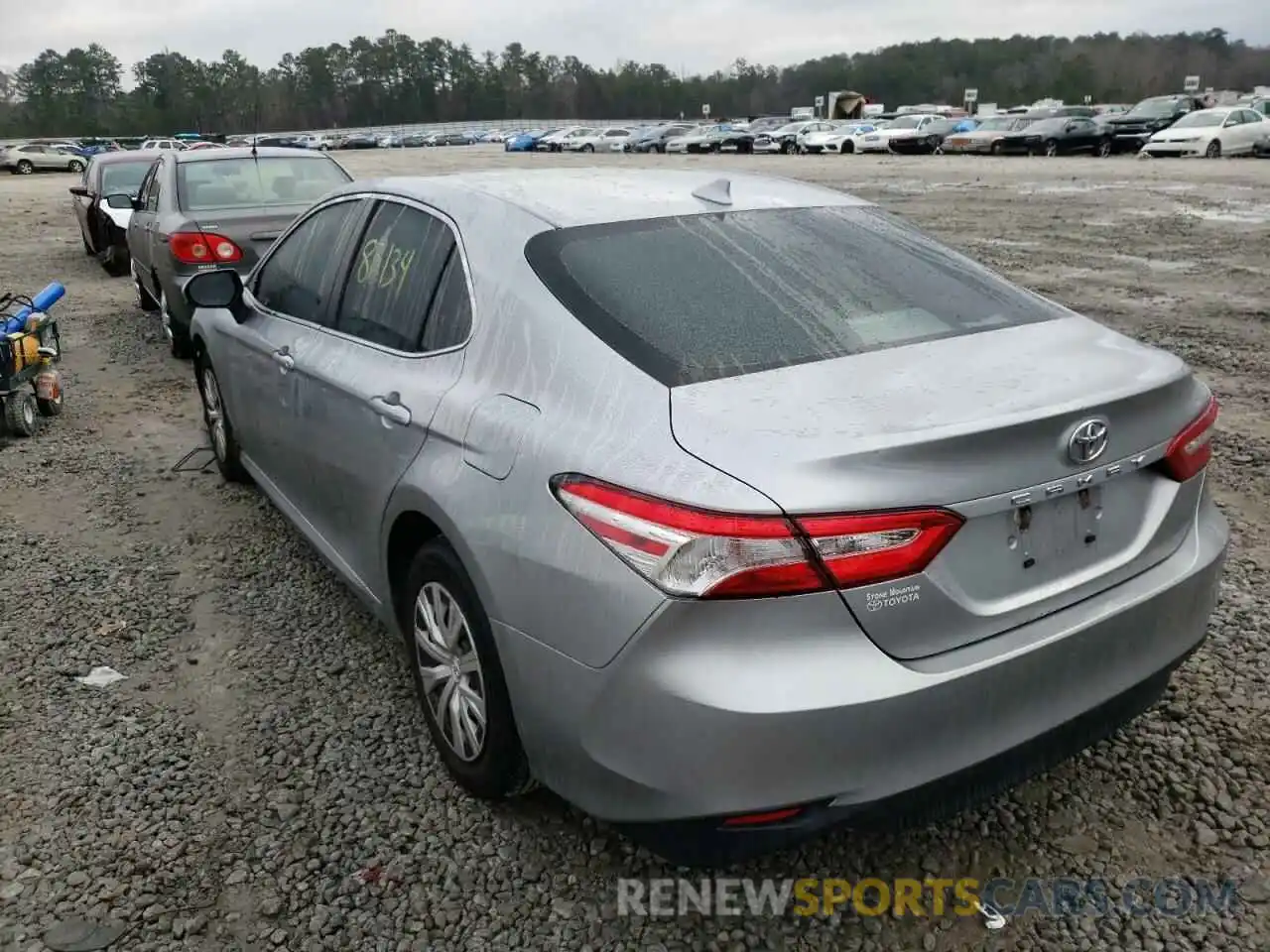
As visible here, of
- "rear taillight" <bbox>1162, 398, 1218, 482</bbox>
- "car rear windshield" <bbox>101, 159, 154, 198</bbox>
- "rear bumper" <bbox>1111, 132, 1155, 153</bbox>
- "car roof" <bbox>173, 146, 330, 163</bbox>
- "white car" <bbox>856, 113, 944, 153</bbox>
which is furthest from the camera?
"white car" <bbox>856, 113, 944, 153</bbox>

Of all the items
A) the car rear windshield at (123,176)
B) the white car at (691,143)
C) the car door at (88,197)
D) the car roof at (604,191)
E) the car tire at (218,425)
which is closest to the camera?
the car roof at (604,191)

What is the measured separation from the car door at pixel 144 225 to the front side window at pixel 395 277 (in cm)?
596

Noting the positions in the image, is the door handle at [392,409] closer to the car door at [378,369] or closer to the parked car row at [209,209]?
the car door at [378,369]

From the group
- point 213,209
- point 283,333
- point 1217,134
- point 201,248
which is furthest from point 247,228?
point 1217,134

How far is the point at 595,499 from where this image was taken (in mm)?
2115

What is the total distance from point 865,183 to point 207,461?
21896 mm

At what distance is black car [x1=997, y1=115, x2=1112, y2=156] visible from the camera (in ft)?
116

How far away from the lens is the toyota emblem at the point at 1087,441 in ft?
7.05

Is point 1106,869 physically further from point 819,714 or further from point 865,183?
point 865,183

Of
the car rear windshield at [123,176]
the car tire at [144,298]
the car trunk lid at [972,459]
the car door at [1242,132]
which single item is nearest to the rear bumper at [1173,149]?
the car door at [1242,132]

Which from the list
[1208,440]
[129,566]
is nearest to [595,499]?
[1208,440]

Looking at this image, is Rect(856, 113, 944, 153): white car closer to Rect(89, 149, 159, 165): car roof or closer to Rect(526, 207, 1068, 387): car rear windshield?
Rect(89, 149, 159, 165): car roof

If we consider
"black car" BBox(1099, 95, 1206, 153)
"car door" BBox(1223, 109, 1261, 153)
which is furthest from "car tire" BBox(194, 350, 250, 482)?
"black car" BBox(1099, 95, 1206, 153)

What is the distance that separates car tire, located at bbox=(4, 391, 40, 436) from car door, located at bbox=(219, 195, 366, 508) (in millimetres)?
2583
